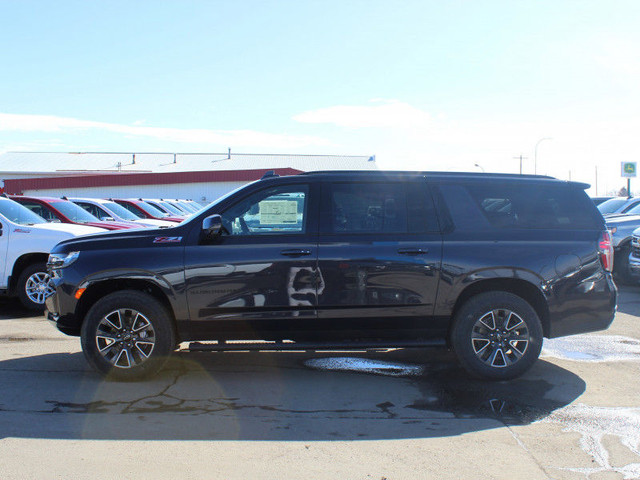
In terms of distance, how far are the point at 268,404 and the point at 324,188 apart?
202cm

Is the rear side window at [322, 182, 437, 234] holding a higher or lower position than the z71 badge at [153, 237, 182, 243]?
higher

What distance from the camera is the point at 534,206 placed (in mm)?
5988

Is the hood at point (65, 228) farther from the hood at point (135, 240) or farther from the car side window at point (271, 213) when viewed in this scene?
the car side window at point (271, 213)

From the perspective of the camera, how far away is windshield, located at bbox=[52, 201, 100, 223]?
39.4 ft

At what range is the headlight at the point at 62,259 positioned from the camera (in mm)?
5730

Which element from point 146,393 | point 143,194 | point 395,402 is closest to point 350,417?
point 395,402

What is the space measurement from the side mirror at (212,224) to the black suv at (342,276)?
0.02m

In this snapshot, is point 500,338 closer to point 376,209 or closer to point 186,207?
point 376,209

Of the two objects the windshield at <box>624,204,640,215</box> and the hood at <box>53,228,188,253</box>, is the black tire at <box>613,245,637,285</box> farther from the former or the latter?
the hood at <box>53,228,188,253</box>

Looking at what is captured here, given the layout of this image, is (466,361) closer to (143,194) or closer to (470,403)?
(470,403)

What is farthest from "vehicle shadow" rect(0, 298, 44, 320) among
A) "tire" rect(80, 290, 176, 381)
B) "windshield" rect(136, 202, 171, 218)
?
"windshield" rect(136, 202, 171, 218)

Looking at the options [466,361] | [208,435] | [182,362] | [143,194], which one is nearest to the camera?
[208,435]

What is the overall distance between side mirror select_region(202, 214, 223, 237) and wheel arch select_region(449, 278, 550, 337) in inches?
91.0

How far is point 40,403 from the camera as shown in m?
5.05
